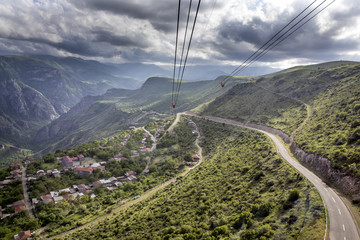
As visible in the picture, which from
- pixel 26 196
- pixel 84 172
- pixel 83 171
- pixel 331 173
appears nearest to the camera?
pixel 331 173

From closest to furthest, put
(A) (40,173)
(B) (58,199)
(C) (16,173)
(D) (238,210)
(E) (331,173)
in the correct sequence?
(D) (238,210) → (E) (331,173) → (B) (58,199) → (A) (40,173) → (C) (16,173)

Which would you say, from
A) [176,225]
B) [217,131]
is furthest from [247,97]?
[176,225]

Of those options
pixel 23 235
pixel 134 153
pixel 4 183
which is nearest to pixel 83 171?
pixel 4 183

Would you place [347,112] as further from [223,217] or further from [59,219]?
[59,219]

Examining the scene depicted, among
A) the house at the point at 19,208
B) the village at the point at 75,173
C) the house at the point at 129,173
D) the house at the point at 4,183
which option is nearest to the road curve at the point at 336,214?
the village at the point at 75,173

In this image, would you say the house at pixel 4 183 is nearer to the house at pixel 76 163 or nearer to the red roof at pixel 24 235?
the house at pixel 76 163

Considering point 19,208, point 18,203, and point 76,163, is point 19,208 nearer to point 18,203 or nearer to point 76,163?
point 18,203

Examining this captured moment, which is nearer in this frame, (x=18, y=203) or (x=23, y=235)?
(x=23, y=235)
